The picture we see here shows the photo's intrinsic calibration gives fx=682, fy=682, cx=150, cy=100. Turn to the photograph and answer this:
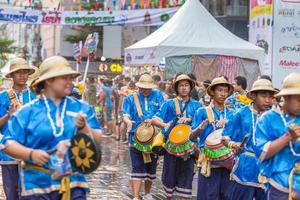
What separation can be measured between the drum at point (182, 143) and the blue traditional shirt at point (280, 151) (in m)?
3.60

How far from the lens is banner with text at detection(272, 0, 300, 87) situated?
1702 cm

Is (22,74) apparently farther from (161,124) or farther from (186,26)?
(186,26)

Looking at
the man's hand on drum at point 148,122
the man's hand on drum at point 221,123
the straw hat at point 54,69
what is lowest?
the man's hand on drum at point 148,122

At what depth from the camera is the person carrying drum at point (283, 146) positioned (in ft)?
18.1

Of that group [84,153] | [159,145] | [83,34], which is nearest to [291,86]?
[84,153]

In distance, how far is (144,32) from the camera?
2037 inches

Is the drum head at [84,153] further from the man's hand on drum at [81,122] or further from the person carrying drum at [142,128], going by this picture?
the person carrying drum at [142,128]

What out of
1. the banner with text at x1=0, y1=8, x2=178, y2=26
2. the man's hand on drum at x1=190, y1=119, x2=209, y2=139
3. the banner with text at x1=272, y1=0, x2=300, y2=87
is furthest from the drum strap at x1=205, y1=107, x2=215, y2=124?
the banner with text at x1=0, y1=8, x2=178, y2=26

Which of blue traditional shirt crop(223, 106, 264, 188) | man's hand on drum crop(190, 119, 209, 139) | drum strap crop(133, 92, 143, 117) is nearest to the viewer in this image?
blue traditional shirt crop(223, 106, 264, 188)

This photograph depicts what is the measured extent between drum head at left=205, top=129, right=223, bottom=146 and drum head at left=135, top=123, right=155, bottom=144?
2417 mm

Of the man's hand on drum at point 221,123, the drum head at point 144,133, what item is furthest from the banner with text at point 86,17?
the man's hand on drum at point 221,123

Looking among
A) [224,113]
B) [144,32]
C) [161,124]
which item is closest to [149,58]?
[161,124]

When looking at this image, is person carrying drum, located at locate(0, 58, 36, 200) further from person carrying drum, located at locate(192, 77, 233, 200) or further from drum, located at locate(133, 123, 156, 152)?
drum, located at locate(133, 123, 156, 152)

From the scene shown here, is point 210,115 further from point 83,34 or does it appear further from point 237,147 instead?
point 83,34
